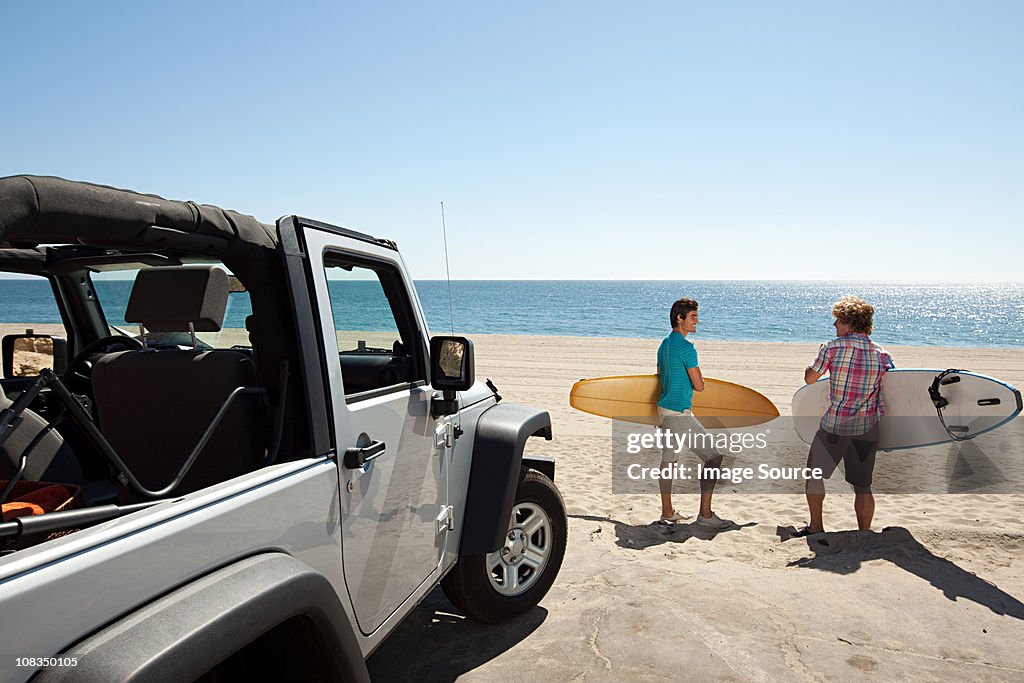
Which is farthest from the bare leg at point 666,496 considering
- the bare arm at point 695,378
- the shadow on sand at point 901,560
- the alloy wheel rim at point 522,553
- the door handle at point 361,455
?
the door handle at point 361,455

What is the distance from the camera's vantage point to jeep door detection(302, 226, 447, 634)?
7.98 feet

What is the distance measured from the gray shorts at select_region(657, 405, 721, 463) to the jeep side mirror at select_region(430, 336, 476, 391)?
10.6 feet

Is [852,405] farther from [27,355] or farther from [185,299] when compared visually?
[27,355]

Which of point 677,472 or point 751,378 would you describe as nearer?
point 677,472

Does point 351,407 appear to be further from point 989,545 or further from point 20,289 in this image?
point 989,545

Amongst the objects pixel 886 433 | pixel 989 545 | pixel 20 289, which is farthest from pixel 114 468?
pixel 886 433

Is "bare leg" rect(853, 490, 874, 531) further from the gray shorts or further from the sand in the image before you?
the gray shorts

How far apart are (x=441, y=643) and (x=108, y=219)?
9.07 ft

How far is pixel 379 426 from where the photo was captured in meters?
2.66

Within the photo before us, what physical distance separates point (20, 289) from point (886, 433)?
7249 mm

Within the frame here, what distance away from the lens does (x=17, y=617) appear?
128 cm

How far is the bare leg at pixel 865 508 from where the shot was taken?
5.51m

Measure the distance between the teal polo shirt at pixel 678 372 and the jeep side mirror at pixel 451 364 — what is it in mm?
3173

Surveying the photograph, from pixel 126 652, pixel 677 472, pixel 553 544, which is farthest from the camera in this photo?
pixel 677 472
